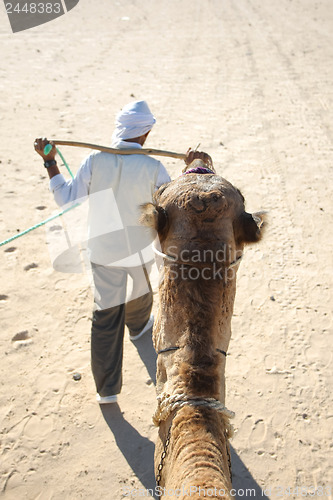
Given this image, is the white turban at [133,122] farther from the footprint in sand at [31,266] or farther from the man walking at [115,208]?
the footprint in sand at [31,266]

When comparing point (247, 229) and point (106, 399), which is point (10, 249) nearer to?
point (106, 399)

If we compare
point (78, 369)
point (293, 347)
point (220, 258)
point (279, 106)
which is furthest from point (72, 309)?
point (279, 106)

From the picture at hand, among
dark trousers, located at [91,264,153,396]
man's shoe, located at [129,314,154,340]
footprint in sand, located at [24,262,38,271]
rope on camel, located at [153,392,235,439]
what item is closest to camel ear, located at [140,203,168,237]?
rope on camel, located at [153,392,235,439]

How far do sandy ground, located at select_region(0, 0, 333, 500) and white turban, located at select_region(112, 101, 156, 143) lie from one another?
2.43 metres

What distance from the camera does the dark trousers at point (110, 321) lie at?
4047 millimetres

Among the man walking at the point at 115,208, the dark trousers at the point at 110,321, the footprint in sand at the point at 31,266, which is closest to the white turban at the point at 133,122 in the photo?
the man walking at the point at 115,208

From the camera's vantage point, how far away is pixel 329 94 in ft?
39.9

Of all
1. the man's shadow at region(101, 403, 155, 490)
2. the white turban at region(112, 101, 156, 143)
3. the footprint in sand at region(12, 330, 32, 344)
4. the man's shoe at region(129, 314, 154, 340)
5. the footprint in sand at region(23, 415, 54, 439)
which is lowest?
the man's shadow at region(101, 403, 155, 490)

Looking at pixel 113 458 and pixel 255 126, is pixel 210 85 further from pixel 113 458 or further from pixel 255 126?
pixel 113 458

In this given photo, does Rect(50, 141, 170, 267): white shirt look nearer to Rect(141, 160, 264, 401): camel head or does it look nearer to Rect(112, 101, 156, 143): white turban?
Rect(112, 101, 156, 143): white turban

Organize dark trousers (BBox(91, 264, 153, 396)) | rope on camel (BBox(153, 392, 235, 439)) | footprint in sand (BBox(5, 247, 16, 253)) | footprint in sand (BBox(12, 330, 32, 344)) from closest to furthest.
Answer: rope on camel (BBox(153, 392, 235, 439))
dark trousers (BBox(91, 264, 153, 396))
footprint in sand (BBox(12, 330, 32, 344))
footprint in sand (BBox(5, 247, 16, 253))

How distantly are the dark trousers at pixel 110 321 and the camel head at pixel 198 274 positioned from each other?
165 cm

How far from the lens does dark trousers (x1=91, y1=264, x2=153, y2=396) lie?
4.05 m

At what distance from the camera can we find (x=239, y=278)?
6.28m
